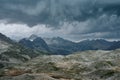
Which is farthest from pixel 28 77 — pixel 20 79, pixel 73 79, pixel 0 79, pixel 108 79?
pixel 108 79

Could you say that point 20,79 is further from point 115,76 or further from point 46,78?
point 115,76

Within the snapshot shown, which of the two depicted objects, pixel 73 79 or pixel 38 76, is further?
pixel 73 79

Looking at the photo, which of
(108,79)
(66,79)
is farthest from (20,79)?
(108,79)

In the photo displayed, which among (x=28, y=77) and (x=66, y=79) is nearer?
(x=28, y=77)

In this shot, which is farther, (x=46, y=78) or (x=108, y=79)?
(x=108, y=79)

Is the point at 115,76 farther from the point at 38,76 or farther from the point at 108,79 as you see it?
the point at 38,76

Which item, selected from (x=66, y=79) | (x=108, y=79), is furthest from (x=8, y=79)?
(x=108, y=79)

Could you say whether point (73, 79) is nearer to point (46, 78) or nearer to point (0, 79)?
point (46, 78)
